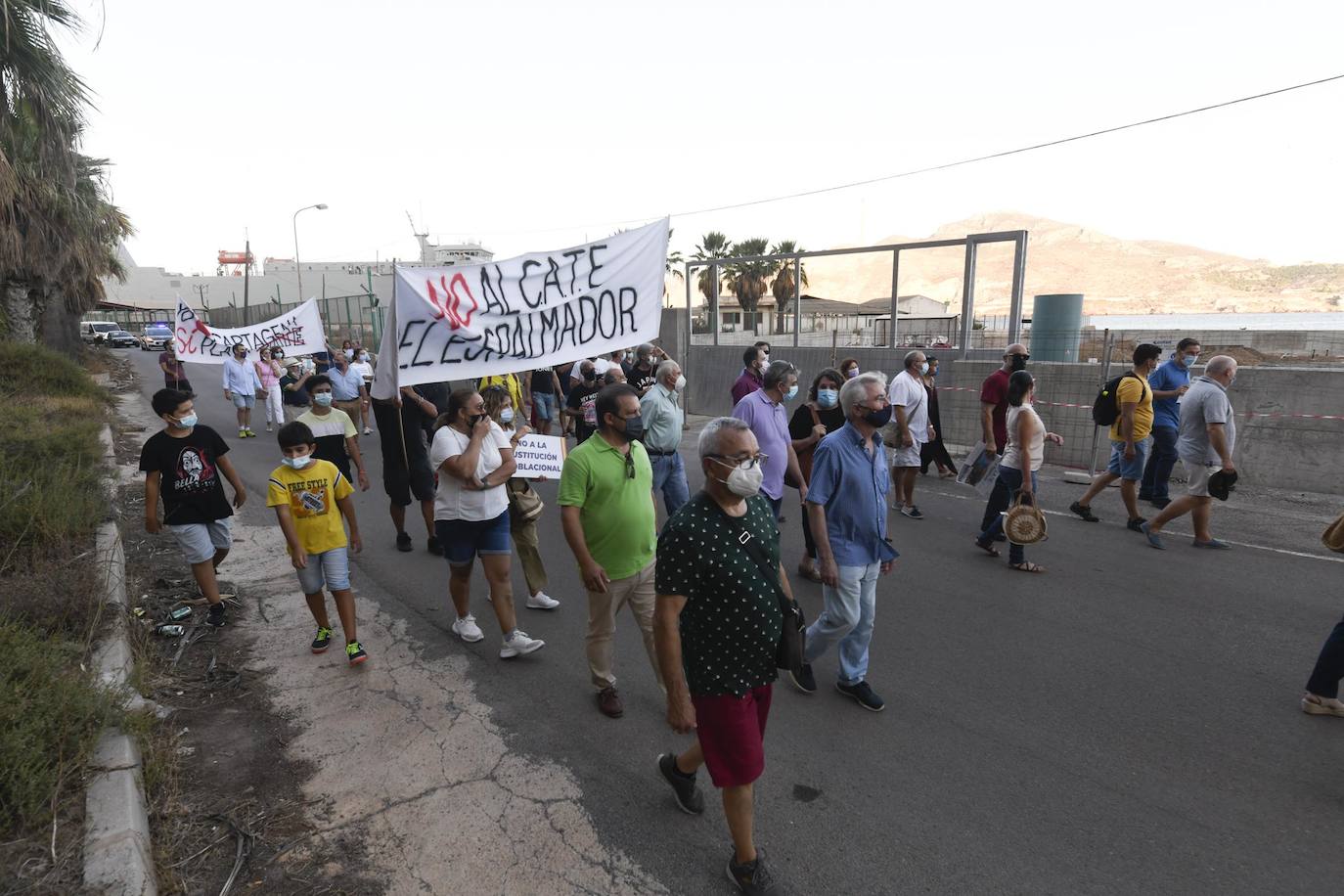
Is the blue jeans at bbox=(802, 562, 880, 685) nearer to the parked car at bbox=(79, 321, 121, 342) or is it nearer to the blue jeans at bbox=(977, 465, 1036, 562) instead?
the blue jeans at bbox=(977, 465, 1036, 562)

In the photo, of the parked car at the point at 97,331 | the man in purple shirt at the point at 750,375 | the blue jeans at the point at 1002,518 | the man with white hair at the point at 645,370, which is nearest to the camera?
the blue jeans at the point at 1002,518

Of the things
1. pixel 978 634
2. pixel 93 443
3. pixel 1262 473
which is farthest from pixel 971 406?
pixel 93 443

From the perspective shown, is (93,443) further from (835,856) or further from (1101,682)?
(1101,682)

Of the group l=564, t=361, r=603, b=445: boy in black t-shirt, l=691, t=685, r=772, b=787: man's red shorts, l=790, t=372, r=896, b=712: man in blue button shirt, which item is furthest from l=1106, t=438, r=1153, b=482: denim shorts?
l=691, t=685, r=772, b=787: man's red shorts

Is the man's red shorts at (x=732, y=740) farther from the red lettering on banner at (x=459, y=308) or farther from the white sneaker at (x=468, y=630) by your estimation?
the red lettering on banner at (x=459, y=308)

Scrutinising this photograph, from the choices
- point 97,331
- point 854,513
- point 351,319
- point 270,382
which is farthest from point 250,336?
point 97,331

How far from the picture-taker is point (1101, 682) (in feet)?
13.3

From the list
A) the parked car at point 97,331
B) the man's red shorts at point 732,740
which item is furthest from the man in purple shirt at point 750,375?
the parked car at point 97,331

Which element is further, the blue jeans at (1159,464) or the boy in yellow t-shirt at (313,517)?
the blue jeans at (1159,464)

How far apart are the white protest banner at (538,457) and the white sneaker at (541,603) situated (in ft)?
2.97

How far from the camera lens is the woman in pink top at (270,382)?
13.5 meters

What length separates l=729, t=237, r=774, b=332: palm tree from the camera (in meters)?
29.5

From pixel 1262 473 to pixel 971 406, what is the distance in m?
3.49

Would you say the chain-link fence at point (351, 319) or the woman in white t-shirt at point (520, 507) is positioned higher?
the chain-link fence at point (351, 319)
